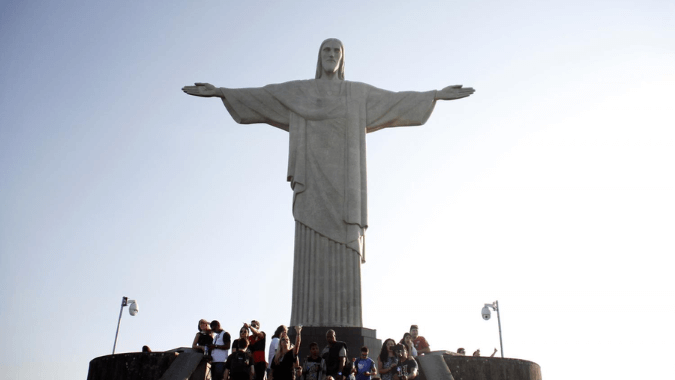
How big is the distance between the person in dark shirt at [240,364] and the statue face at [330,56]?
731 centimetres

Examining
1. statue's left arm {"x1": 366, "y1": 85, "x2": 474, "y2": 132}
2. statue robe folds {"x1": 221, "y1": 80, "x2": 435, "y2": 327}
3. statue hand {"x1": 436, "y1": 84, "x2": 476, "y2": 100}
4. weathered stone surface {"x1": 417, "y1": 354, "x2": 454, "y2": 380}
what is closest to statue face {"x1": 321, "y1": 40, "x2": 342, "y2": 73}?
statue robe folds {"x1": 221, "y1": 80, "x2": 435, "y2": 327}

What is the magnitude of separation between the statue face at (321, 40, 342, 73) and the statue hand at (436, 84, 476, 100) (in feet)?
7.85

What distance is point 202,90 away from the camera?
14484 mm

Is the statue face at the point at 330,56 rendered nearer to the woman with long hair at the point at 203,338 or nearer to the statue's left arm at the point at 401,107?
the statue's left arm at the point at 401,107

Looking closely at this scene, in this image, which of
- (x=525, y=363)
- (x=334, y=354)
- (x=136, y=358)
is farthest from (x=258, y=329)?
(x=525, y=363)

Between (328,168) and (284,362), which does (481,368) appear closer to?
(284,362)

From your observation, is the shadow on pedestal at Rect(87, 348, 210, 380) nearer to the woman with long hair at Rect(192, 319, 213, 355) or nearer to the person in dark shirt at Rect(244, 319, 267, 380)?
the woman with long hair at Rect(192, 319, 213, 355)

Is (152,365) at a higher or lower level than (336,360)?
lower

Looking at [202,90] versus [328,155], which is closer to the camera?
[328,155]

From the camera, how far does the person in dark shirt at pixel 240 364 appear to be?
364 inches

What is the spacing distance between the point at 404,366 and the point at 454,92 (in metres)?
6.94

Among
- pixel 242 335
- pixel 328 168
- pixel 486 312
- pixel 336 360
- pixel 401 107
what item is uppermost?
pixel 401 107

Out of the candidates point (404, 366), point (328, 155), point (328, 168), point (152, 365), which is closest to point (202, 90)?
point (328, 155)

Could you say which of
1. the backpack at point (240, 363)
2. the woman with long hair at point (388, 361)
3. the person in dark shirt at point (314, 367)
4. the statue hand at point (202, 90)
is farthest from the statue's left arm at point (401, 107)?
the backpack at point (240, 363)
